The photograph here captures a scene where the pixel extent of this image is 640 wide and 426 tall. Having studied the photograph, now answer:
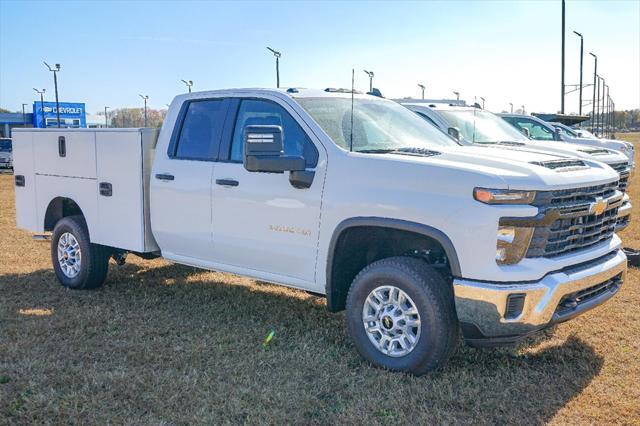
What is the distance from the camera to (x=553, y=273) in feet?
14.2

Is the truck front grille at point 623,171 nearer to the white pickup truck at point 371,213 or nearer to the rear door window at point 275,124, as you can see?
the white pickup truck at point 371,213

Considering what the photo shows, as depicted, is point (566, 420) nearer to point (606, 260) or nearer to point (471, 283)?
point (471, 283)

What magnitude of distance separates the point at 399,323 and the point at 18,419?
246 centimetres

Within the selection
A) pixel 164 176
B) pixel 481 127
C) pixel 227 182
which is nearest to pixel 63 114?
pixel 481 127

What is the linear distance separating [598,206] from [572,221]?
32 cm

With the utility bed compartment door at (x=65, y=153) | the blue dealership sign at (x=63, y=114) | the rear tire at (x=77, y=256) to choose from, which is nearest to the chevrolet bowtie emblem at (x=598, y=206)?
the utility bed compartment door at (x=65, y=153)

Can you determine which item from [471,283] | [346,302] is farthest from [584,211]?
[346,302]

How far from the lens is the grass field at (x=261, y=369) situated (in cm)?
414

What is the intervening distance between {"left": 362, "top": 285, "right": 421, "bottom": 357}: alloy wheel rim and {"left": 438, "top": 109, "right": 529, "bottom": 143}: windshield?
19.1 feet

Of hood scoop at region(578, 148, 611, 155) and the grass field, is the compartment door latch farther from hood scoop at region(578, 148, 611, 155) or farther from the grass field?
hood scoop at region(578, 148, 611, 155)

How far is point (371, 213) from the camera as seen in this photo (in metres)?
4.66

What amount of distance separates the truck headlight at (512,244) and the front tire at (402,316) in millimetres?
489

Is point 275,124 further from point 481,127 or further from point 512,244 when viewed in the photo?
point 481,127

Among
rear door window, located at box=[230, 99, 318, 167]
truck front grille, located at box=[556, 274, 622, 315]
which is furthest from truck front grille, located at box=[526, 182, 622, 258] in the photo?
rear door window, located at box=[230, 99, 318, 167]
